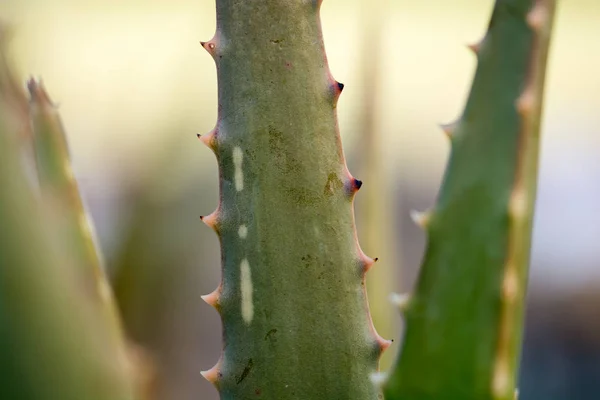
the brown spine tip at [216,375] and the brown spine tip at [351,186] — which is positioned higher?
the brown spine tip at [351,186]

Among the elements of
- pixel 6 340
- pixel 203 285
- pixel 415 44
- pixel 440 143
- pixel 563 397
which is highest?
pixel 6 340

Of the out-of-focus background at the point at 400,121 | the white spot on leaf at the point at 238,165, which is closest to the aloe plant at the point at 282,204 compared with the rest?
the white spot on leaf at the point at 238,165

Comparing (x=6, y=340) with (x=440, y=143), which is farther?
(x=440, y=143)

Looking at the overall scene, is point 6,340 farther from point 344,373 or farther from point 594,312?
point 594,312

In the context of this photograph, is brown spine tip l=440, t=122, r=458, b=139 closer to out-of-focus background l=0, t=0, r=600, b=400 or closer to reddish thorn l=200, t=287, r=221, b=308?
reddish thorn l=200, t=287, r=221, b=308

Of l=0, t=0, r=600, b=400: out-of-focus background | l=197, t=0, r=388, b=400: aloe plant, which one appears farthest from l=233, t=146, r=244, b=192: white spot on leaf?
l=0, t=0, r=600, b=400: out-of-focus background

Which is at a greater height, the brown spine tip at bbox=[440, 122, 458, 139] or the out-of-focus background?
the brown spine tip at bbox=[440, 122, 458, 139]

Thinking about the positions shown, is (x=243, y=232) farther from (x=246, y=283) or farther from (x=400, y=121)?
(x=400, y=121)

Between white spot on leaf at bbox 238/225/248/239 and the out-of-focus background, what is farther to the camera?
the out-of-focus background

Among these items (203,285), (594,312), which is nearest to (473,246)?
(203,285)

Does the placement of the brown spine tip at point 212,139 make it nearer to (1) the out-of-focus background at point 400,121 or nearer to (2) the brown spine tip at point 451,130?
(2) the brown spine tip at point 451,130

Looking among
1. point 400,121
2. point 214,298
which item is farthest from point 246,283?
point 400,121
